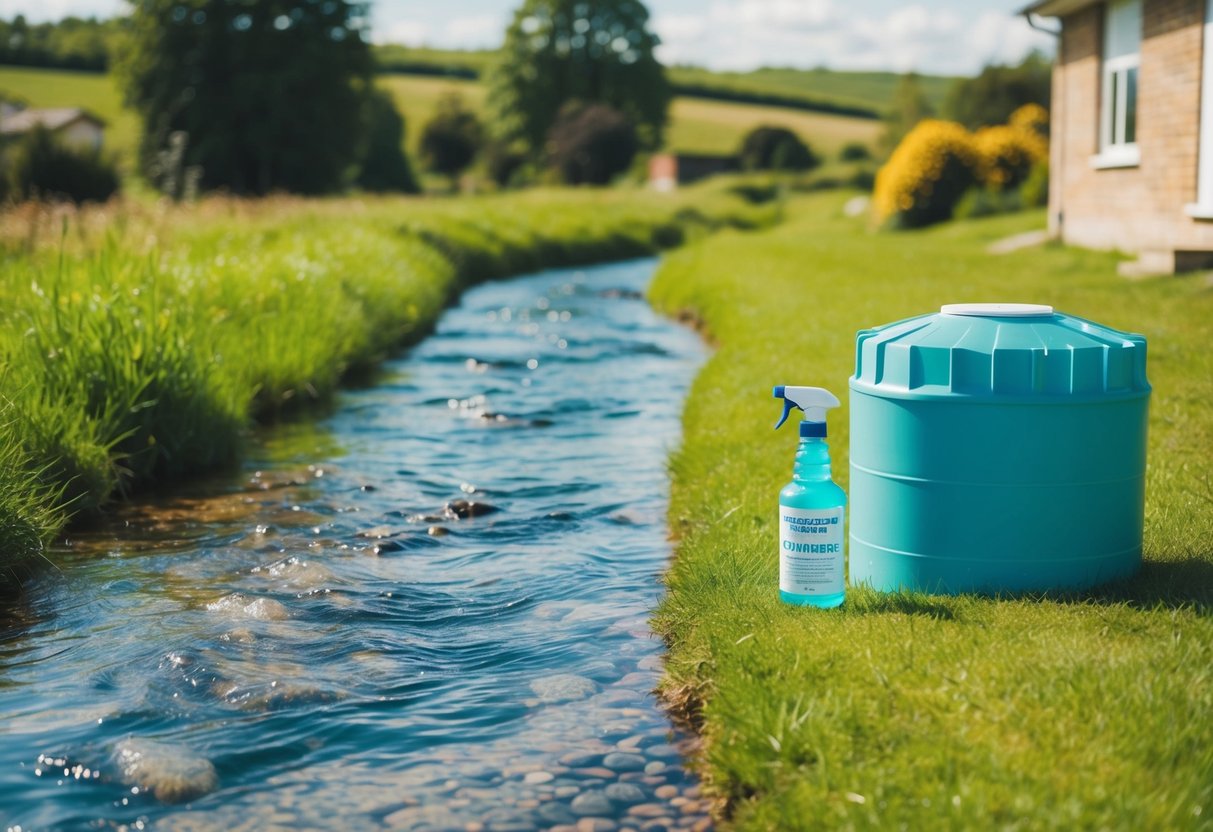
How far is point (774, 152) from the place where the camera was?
223 ft

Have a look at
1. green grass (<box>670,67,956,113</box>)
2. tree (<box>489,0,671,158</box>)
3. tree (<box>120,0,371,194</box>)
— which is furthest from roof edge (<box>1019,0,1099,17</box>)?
green grass (<box>670,67,956,113</box>)

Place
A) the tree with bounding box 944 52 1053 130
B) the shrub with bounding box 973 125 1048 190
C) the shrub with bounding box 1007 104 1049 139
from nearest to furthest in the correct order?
the shrub with bounding box 973 125 1048 190
the shrub with bounding box 1007 104 1049 139
the tree with bounding box 944 52 1053 130

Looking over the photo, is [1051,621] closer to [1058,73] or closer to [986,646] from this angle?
[986,646]

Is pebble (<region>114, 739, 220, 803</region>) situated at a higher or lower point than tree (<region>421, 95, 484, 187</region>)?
lower

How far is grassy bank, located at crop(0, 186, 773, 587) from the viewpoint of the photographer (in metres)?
6.12

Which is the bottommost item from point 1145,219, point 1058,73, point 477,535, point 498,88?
point 477,535

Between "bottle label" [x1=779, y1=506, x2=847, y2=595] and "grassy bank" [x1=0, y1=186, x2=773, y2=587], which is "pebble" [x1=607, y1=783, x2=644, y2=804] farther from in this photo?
"grassy bank" [x1=0, y1=186, x2=773, y2=587]

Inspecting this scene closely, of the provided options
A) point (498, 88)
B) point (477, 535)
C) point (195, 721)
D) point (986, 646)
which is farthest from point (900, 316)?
point (498, 88)

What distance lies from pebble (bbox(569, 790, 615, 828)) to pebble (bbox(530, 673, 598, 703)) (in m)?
0.68

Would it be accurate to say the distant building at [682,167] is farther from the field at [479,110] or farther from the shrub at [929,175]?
the shrub at [929,175]

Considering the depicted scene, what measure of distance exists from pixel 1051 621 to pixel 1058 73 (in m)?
16.8

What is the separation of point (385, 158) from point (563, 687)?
206 feet

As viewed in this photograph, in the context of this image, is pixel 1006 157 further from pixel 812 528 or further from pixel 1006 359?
pixel 812 528

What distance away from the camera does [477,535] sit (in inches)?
241
